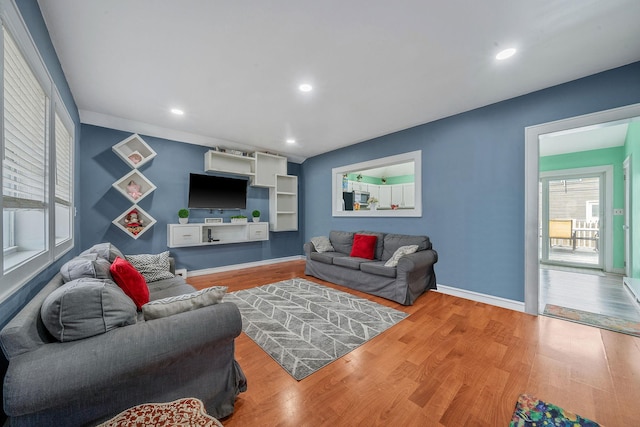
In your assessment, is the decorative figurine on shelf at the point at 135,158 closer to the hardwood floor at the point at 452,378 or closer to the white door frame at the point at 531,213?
the hardwood floor at the point at 452,378

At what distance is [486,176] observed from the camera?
3.16 metres

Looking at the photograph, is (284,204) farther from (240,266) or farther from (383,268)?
(383,268)

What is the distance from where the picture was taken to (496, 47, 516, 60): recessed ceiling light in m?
2.08

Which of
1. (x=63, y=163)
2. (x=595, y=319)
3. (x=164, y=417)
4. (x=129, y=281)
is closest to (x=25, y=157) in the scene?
(x=129, y=281)

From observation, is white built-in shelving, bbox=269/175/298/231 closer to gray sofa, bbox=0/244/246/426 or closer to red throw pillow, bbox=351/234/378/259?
red throw pillow, bbox=351/234/378/259

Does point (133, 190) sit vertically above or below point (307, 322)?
above

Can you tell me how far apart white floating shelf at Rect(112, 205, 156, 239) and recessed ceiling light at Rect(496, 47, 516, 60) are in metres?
4.96

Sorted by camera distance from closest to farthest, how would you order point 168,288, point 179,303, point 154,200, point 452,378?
point 179,303, point 452,378, point 168,288, point 154,200

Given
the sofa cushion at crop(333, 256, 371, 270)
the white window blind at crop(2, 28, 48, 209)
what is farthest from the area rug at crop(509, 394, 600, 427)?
the white window blind at crop(2, 28, 48, 209)

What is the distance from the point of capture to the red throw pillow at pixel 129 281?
5.73 ft

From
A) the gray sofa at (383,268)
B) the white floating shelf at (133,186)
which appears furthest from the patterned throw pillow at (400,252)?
the white floating shelf at (133,186)

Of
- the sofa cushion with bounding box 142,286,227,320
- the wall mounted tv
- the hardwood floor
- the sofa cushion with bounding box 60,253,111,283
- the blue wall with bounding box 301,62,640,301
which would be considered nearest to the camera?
the sofa cushion with bounding box 142,286,227,320

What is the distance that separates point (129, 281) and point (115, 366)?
3.05 feet

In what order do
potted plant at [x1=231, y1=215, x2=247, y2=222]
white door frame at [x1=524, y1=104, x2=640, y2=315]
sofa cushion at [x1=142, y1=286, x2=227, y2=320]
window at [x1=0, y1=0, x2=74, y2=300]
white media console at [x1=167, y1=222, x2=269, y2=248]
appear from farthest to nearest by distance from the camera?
1. potted plant at [x1=231, y1=215, x2=247, y2=222]
2. white media console at [x1=167, y1=222, x2=269, y2=248]
3. white door frame at [x1=524, y1=104, x2=640, y2=315]
4. sofa cushion at [x1=142, y1=286, x2=227, y2=320]
5. window at [x1=0, y1=0, x2=74, y2=300]
